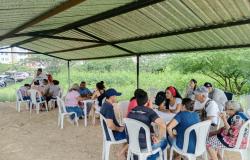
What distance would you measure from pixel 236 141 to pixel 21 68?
2024 cm

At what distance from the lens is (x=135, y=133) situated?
365cm

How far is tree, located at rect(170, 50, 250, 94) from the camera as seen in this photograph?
1249 centimetres

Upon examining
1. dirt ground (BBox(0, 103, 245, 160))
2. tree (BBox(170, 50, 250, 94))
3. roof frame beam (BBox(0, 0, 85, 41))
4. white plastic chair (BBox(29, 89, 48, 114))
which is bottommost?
dirt ground (BBox(0, 103, 245, 160))

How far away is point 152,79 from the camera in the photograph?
1486 centimetres

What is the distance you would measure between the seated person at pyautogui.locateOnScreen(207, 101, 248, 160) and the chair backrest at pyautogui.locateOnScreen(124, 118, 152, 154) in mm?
948

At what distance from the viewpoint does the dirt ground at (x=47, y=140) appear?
5.09 metres

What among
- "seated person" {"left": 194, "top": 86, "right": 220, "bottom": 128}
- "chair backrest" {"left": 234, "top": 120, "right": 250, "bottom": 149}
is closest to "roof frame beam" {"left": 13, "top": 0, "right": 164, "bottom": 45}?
"seated person" {"left": 194, "top": 86, "right": 220, "bottom": 128}

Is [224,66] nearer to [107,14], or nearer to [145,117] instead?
[107,14]

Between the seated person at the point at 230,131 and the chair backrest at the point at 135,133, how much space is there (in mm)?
948

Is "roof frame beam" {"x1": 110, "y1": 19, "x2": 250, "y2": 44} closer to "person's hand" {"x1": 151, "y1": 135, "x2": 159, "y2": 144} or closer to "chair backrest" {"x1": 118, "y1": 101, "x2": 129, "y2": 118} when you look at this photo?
"chair backrest" {"x1": 118, "y1": 101, "x2": 129, "y2": 118}

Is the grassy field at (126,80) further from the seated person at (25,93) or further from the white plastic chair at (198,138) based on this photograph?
the white plastic chair at (198,138)

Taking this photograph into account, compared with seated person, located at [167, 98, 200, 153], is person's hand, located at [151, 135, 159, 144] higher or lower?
lower

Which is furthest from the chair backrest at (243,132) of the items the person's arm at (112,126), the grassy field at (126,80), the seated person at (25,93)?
the grassy field at (126,80)

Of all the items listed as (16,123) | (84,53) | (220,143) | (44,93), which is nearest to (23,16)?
(220,143)
